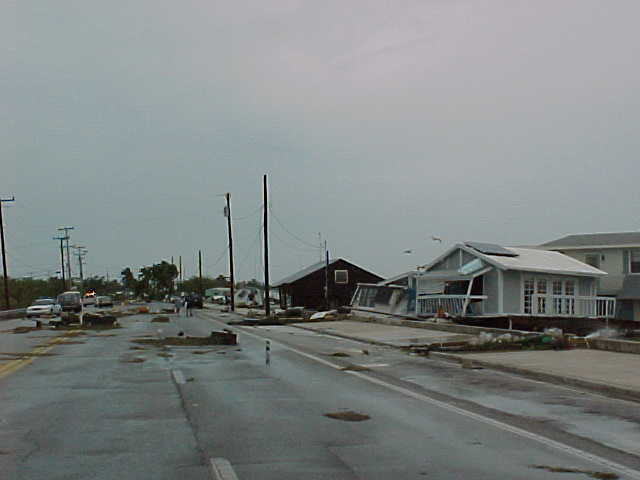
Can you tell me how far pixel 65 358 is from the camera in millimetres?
20844

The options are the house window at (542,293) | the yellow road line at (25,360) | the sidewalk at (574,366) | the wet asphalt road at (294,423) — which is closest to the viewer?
the wet asphalt road at (294,423)

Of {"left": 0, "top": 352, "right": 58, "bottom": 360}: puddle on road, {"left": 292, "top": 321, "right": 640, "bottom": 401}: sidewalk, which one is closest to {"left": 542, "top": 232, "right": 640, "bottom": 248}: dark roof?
{"left": 292, "top": 321, "right": 640, "bottom": 401}: sidewalk

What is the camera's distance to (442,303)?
40750 mm

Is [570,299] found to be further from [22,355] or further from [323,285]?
[323,285]

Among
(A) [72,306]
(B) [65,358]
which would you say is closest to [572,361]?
(B) [65,358]

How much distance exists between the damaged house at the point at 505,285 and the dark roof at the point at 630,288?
1.40m

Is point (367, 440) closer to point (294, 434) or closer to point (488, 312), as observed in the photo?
point (294, 434)

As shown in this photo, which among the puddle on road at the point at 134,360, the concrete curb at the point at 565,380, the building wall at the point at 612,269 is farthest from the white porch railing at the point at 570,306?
the puddle on road at the point at 134,360

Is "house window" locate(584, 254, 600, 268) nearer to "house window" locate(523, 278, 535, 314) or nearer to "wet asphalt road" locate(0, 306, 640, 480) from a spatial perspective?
"house window" locate(523, 278, 535, 314)

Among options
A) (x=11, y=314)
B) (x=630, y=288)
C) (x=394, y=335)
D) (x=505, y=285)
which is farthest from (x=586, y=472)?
(x=11, y=314)

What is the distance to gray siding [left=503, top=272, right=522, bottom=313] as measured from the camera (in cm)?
3819

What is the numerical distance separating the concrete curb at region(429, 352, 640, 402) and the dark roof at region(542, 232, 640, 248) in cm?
3104

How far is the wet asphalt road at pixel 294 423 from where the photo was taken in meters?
7.92

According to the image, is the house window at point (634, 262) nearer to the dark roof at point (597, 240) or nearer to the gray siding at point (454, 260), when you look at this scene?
the dark roof at point (597, 240)
